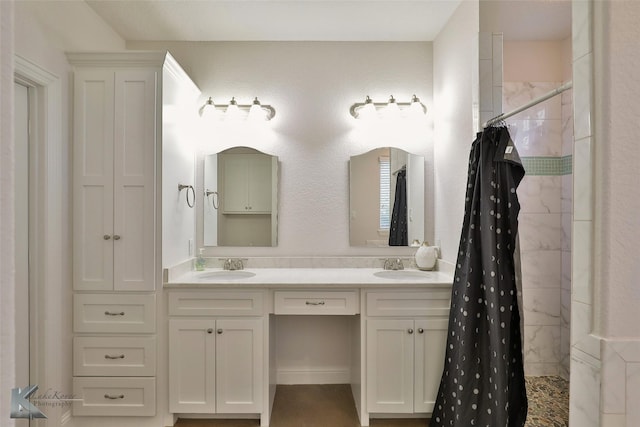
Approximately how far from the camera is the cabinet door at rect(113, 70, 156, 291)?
8.00 ft

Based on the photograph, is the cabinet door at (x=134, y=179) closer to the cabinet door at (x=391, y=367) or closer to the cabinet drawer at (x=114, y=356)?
the cabinet drawer at (x=114, y=356)

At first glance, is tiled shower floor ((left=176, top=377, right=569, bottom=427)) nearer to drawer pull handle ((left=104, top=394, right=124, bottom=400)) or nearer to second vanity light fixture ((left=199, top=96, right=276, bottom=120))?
drawer pull handle ((left=104, top=394, right=124, bottom=400))

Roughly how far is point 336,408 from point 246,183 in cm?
176

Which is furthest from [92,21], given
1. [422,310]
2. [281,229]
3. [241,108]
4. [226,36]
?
[422,310]

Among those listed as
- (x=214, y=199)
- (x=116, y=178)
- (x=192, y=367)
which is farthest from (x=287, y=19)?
(x=192, y=367)

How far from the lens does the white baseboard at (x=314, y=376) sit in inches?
123

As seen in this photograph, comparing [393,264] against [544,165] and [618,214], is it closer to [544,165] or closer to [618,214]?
[544,165]

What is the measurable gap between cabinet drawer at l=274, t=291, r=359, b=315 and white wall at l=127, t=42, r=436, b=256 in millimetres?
696

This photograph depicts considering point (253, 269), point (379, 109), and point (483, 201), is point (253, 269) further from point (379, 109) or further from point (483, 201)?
point (483, 201)

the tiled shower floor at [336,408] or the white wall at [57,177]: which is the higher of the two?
the white wall at [57,177]

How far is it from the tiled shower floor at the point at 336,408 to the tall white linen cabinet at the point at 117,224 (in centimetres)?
55

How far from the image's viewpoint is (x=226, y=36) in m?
3.08

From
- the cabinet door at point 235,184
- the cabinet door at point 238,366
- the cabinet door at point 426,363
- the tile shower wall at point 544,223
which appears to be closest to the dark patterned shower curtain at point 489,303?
the cabinet door at point 426,363

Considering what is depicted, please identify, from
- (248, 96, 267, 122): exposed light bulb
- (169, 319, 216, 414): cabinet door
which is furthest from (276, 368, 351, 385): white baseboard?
(248, 96, 267, 122): exposed light bulb
